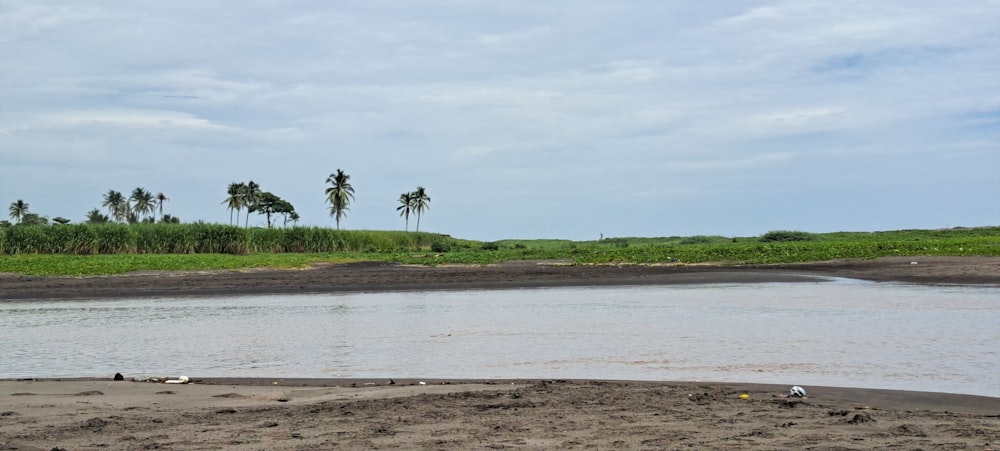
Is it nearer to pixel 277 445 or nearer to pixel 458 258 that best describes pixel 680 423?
pixel 277 445

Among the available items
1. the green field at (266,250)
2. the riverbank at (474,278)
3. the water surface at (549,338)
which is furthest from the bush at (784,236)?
the water surface at (549,338)

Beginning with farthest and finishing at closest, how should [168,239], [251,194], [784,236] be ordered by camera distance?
[251,194] < [784,236] < [168,239]

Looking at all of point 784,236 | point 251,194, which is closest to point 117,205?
point 251,194

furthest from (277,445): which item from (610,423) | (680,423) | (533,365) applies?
(533,365)

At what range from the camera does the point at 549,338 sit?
16266 millimetres

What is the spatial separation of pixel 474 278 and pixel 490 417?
28.6 m

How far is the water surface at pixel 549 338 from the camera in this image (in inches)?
472

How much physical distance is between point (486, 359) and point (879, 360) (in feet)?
17.9

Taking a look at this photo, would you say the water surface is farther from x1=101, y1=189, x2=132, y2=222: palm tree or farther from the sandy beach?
x1=101, y1=189, x2=132, y2=222: palm tree

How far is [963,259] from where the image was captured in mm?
35844

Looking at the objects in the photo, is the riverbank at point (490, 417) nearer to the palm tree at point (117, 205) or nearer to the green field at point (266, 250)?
the green field at point (266, 250)

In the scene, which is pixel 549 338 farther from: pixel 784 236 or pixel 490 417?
pixel 784 236

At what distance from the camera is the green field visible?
41844 millimetres

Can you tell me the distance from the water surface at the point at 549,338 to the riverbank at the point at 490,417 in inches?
59.3
